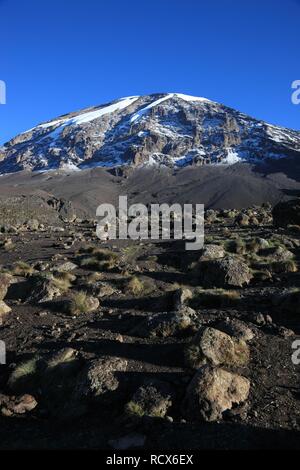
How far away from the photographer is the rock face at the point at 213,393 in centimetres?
703

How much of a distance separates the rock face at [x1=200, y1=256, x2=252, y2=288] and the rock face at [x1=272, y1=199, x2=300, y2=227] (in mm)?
10603

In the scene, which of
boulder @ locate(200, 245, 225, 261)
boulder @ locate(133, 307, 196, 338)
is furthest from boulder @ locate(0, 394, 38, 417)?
boulder @ locate(200, 245, 225, 261)

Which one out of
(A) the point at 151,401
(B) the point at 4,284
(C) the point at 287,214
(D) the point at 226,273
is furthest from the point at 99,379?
(C) the point at 287,214

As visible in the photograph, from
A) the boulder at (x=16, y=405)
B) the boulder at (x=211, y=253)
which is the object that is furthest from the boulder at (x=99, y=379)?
the boulder at (x=211, y=253)

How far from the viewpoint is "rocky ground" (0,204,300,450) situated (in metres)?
6.89

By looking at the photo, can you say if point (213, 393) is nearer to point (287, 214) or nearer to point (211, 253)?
point (211, 253)

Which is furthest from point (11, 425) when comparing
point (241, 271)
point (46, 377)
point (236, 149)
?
point (236, 149)

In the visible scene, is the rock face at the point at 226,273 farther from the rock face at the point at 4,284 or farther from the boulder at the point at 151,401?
the boulder at the point at 151,401

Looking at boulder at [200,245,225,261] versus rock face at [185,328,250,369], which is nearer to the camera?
rock face at [185,328,250,369]

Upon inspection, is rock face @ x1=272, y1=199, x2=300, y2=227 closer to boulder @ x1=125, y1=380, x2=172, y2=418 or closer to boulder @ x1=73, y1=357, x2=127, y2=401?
boulder @ x1=73, y1=357, x2=127, y2=401

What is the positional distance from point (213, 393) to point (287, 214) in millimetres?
18116

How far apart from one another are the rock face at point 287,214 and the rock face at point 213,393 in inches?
664

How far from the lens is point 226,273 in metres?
13.0

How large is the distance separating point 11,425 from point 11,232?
68.8 feet
